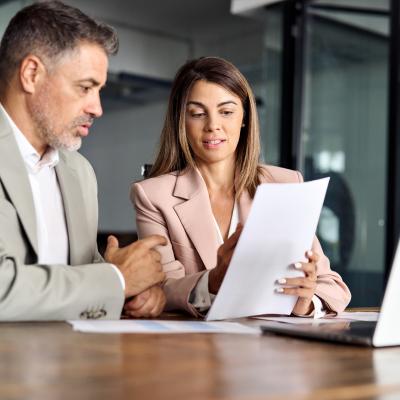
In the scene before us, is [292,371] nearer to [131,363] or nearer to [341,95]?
[131,363]

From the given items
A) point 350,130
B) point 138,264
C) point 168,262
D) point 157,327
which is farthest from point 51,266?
point 350,130

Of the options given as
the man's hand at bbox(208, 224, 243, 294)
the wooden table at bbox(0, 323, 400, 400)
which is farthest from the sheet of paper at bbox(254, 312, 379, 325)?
the wooden table at bbox(0, 323, 400, 400)

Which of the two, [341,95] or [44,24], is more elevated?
[341,95]

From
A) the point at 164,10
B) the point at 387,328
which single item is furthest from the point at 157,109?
the point at 387,328

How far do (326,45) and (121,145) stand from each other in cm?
501

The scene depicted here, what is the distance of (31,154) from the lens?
211 cm

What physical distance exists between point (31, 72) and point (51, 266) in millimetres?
578

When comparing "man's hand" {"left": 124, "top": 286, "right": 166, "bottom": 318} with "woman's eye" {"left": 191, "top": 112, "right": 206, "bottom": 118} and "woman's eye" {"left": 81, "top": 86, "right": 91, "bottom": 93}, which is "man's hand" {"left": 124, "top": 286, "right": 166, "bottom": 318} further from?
"woman's eye" {"left": 191, "top": 112, "right": 206, "bottom": 118}

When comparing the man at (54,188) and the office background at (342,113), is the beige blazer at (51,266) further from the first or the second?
the office background at (342,113)

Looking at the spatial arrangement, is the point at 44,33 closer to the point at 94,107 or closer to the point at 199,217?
the point at 94,107

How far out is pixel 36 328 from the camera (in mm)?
1505

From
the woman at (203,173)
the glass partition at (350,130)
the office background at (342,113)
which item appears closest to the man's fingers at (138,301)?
the woman at (203,173)

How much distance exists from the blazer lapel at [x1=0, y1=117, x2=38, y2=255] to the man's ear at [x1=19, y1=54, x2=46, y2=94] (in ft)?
0.52

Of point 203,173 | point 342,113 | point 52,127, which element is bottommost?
point 203,173
